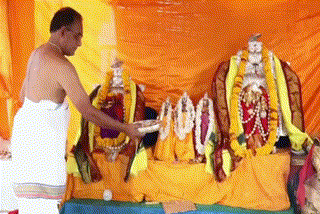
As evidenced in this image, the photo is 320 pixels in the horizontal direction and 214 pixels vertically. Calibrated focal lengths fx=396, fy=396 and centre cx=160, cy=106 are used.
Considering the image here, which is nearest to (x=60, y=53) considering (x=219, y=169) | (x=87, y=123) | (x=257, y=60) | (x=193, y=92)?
(x=87, y=123)

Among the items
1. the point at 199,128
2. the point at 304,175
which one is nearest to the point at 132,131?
the point at 199,128

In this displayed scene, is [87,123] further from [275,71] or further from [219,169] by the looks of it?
[275,71]

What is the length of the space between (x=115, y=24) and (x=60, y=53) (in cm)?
218

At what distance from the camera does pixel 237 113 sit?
3.63 metres

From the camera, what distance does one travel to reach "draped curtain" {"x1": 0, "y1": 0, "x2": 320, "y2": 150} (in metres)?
4.26

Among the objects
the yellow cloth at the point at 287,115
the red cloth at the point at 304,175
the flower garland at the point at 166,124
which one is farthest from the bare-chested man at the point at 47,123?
the yellow cloth at the point at 287,115

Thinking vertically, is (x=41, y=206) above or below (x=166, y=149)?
below

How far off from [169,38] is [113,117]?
124 centimetres

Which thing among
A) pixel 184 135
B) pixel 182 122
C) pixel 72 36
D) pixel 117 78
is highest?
pixel 72 36

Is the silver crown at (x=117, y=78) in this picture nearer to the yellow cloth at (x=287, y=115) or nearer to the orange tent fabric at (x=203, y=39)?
the orange tent fabric at (x=203, y=39)

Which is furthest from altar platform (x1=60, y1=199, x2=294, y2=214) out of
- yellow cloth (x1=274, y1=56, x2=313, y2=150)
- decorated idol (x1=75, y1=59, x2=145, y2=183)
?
yellow cloth (x1=274, y1=56, x2=313, y2=150)

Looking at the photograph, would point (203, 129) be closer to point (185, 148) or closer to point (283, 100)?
point (185, 148)

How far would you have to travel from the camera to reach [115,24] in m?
4.47

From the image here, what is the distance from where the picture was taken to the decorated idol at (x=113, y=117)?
143 inches
